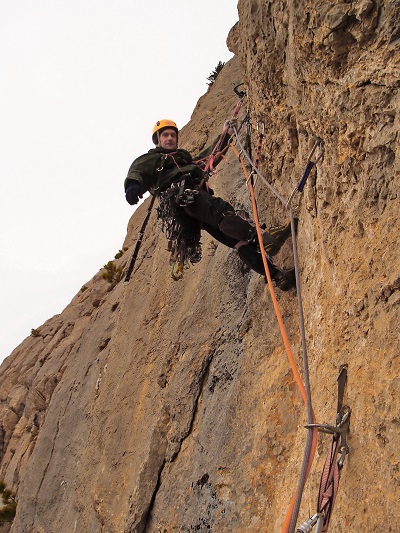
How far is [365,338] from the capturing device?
2664 mm

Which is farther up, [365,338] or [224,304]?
[224,304]

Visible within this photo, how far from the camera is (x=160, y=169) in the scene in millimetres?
5426

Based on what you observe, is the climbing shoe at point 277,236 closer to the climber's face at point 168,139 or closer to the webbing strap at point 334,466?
the climber's face at point 168,139

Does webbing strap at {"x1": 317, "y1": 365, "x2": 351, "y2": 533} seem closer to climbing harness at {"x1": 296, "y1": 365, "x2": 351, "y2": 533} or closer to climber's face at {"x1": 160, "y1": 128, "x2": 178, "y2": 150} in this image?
climbing harness at {"x1": 296, "y1": 365, "x2": 351, "y2": 533}

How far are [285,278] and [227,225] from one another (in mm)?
723

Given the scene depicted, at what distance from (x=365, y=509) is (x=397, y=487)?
0.82 feet

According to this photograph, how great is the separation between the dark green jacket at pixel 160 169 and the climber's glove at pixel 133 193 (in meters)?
0.10

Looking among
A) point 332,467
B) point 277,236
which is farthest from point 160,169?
point 332,467

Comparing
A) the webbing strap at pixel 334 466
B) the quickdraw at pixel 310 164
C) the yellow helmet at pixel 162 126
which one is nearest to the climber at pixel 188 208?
the yellow helmet at pixel 162 126

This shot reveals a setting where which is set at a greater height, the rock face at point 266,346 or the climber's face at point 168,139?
the climber's face at point 168,139

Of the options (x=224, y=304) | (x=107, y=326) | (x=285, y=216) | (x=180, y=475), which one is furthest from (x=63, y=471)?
(x=285, y=216)

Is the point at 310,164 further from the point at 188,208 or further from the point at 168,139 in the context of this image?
the point at 168,139

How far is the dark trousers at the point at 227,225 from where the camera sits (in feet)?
14.9

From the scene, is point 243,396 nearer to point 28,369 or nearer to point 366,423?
point 366,423
